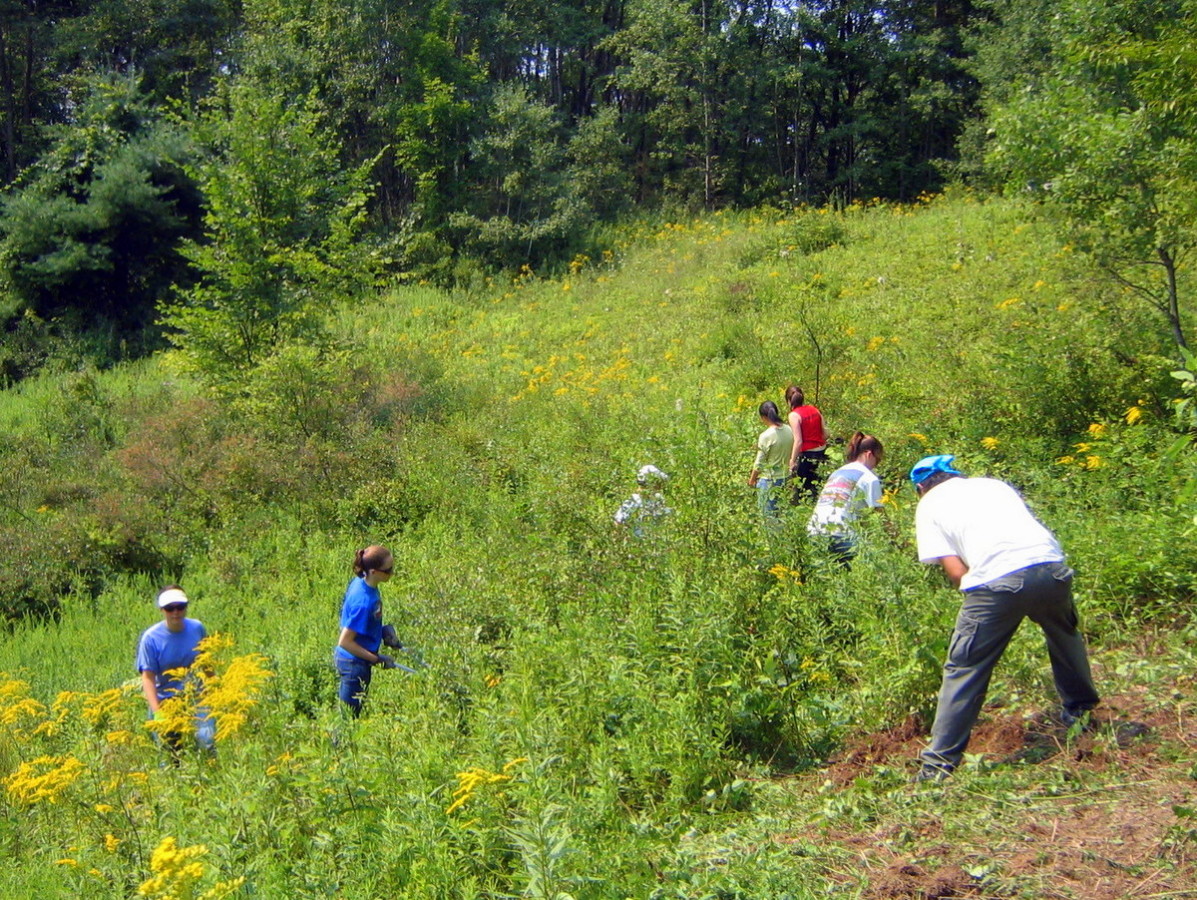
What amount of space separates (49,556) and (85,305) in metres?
15.0

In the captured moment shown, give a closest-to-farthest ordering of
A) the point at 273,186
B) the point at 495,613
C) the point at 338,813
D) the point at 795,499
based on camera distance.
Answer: the point at 338,813
the point at 495,613
the point at 795,499
the point at 273,186

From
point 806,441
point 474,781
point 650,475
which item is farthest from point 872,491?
point 474,781

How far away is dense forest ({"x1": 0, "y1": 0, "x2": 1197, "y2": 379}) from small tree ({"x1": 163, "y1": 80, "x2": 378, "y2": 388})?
0.14 ft

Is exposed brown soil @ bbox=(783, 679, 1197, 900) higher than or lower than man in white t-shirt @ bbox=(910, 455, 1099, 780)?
lower

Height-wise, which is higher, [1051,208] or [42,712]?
[1051,208]

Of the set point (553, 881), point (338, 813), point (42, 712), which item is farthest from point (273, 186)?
point (553, 881)

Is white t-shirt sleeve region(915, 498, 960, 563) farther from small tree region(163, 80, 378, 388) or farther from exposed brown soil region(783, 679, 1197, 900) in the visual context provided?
small tree region(163, 80, 378, 388)

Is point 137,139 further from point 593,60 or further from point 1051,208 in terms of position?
Result: point 1051,208

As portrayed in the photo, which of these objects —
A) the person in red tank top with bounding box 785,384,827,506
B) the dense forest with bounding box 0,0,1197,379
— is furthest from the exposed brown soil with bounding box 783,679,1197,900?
the dense forest with bounding box 0,0,1197,379

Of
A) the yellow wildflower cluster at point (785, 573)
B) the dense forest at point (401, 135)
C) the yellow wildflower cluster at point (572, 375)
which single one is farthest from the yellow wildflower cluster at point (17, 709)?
the dense forest at point (401, 135)

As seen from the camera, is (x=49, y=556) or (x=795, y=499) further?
(x=49, y=556)

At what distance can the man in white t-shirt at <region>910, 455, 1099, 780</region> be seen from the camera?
14.3ft

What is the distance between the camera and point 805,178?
31844mm

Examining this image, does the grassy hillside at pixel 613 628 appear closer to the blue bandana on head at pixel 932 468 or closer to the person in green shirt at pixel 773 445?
the person in green shirt at pixel 773 445
